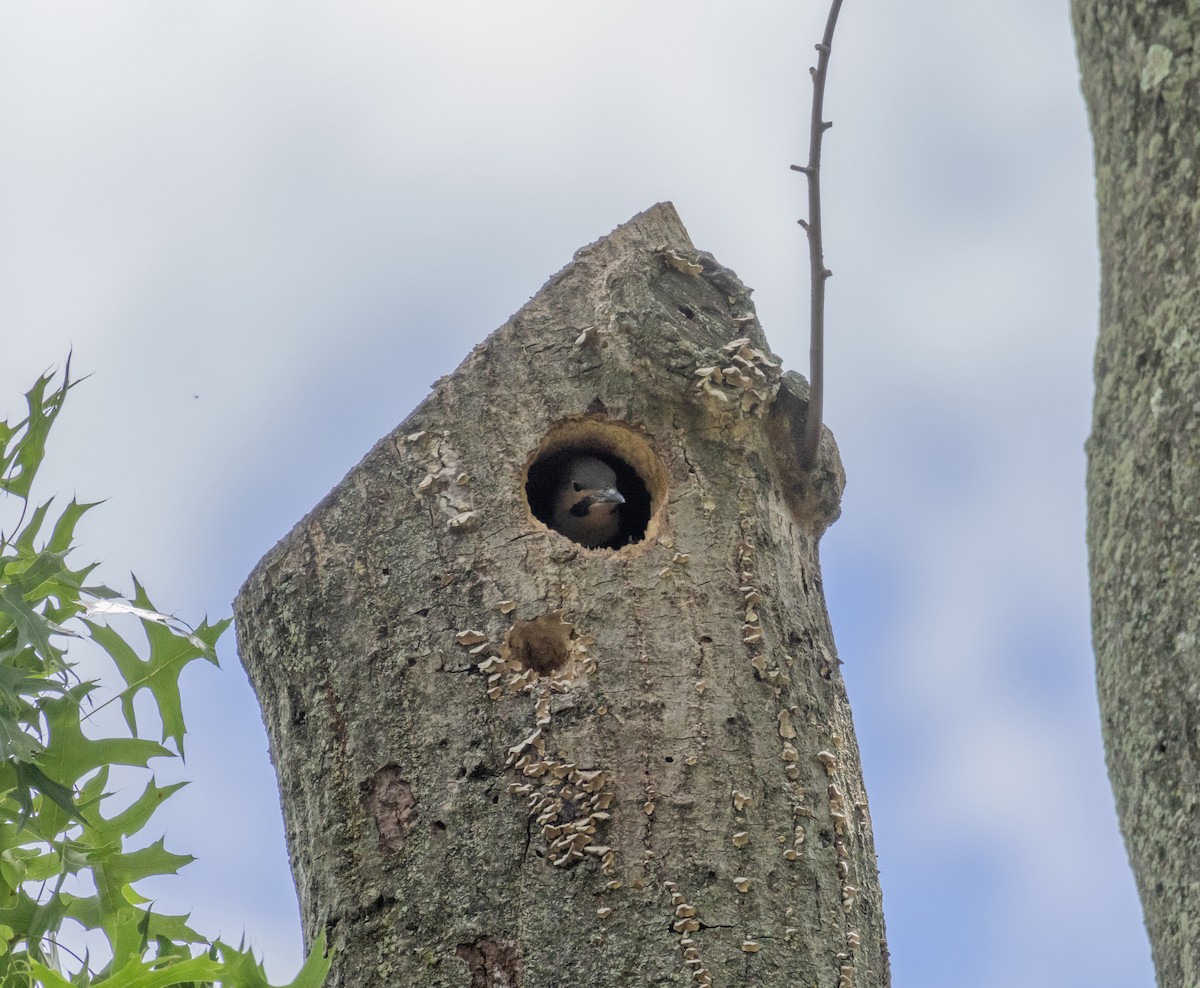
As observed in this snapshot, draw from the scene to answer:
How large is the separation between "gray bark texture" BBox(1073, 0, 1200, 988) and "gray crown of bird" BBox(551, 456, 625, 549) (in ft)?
9.02

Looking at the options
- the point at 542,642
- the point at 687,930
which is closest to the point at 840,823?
the point at 687,930

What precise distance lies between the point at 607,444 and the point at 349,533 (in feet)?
2.35

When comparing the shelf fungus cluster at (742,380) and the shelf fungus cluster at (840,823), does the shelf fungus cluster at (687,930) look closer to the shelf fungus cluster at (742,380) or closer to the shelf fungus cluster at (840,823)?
the shelf fungus cluster at (840,823)

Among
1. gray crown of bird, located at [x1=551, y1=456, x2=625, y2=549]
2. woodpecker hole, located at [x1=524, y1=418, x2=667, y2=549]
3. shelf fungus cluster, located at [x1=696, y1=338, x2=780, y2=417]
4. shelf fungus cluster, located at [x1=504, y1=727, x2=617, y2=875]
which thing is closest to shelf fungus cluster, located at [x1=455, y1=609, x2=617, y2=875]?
shelf fungus cluster, located at [x1=504, y1=727, x2=617, y2=875]

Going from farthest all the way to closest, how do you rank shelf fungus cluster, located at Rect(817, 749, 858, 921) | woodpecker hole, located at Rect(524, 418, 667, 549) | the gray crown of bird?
the gray crown of bird
woodpecker hole, located at Rect(524, 418, 667, 549)
shelf fungus cluster, located at Rect(817, 749, 858, 921)

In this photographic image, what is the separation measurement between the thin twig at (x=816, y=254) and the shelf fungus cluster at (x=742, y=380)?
0.39 feet

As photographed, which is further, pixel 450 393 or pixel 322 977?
pixel 450 393

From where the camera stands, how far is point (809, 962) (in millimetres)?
3047

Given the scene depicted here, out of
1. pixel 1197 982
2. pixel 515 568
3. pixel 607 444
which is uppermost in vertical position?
pixel 607 444

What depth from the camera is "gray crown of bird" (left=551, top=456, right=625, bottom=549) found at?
4.39m

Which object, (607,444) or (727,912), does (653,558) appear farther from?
(727,912)

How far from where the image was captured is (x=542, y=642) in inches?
134

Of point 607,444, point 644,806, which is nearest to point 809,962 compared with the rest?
point 644,806

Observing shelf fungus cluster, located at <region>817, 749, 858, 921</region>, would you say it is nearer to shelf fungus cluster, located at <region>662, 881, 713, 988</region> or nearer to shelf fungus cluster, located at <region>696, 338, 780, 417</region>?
shelf fungus cluster, located at <region>662, 881, 713, 988</region>
